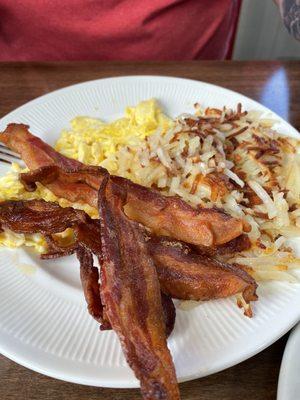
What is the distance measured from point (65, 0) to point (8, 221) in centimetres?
118

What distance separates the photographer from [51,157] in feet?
4.41

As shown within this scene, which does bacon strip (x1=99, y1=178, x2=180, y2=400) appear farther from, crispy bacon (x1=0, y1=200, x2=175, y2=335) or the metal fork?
the metal fork

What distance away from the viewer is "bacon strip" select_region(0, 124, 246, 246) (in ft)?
3.70

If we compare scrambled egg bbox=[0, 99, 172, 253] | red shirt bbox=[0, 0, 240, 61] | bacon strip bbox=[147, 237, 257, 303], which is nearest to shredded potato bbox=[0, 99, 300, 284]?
scrambled egg bbox=[0, 99, 172, 253]

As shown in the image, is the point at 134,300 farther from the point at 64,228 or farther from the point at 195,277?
the point at 64,228

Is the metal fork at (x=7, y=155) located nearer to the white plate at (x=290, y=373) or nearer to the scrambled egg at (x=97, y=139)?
the scrambled egg at (x=97, y=139)

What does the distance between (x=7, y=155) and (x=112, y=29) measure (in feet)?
2.80

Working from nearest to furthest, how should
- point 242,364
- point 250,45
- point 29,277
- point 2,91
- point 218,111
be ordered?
point 242,364 → point 29,277 → point 218,111 → point 2,91 → point 250,45

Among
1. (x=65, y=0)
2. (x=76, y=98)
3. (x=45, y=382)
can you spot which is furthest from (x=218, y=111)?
(x=45, y=382)

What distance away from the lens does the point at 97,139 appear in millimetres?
1564

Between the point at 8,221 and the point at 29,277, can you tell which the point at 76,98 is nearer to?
the point at 8,221

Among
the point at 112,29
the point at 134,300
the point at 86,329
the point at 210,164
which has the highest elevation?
the point at 112,29

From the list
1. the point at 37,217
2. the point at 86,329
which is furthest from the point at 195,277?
the point at 37,217

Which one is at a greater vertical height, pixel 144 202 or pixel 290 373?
pixel 144 202
